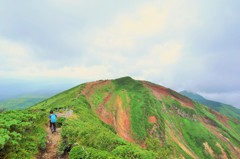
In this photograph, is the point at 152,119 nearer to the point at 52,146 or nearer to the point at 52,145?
the point at 52,145

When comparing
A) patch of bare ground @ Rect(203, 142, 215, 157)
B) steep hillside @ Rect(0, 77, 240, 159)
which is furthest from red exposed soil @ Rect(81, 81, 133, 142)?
patch of bare ground @ Rect(203, 142, 215, 157)

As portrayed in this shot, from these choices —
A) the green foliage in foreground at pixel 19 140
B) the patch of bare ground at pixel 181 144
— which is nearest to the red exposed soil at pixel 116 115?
the patch of bare ground at pixel 181 144

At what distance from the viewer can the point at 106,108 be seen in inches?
3627

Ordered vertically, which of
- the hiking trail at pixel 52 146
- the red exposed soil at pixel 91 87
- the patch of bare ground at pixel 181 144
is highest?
the red exposed soil at pixel 91 87

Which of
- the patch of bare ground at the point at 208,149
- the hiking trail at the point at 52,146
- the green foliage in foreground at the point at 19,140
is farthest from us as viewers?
the patch of bare ground at the point at 208,149

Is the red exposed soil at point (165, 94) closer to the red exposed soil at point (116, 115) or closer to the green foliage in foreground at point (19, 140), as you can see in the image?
the red exposed soil at point (116, 115)

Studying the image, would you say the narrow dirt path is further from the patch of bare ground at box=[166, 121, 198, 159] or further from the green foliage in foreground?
the patch of bare ground at box=[166, 121, 198, 159]

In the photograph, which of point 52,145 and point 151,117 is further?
point 151,117

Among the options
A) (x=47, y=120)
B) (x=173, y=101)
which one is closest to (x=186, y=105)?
(x=173, y=101)

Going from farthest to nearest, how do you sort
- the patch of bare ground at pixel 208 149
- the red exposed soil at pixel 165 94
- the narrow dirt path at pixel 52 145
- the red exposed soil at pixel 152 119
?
the red exposed soil at pixel 165 94 < the patch of bare ground at pixel 208 149 < the red exposed soil at pixel 152 119 < the narrow dirt path at pixel 52 145

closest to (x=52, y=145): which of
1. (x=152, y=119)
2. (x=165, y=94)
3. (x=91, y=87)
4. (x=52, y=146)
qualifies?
(x=52, y=146)

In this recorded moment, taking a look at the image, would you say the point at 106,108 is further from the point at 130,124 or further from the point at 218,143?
the point at 218,143

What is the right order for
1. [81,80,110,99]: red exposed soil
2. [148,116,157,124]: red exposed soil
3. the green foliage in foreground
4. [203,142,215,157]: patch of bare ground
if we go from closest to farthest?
the green foliage in foreground → [148,116,157,124]: red exposed soil → [81,80,110,99]: red exposed soil → [203,142,215,157]: patch of bare ground

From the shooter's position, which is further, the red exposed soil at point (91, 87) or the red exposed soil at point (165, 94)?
the red exposed soil at point (165, 94)
